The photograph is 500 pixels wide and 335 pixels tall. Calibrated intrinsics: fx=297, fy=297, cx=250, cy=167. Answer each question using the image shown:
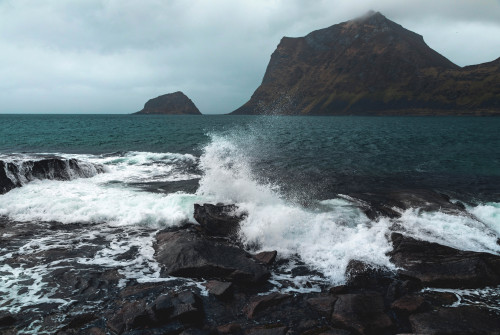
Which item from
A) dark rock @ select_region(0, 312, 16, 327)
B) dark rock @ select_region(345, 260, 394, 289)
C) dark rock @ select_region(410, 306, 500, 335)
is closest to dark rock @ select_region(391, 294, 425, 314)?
dark rock @ select_region(410, 306, 500, 335)

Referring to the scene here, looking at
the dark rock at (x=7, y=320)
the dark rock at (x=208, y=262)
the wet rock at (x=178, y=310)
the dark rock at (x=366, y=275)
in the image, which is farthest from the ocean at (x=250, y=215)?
the wet rock at (x=178, y=310)

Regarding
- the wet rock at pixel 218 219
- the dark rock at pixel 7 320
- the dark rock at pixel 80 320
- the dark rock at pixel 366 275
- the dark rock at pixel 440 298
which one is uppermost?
the wet rock at pixel 218 219

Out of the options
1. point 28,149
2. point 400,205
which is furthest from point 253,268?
point 28,149

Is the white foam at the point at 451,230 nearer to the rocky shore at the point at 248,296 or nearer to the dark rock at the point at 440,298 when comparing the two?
the rocky shore at the point at 248,296

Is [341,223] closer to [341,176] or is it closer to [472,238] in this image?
[472,238]

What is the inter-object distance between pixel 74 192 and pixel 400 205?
22998 mm

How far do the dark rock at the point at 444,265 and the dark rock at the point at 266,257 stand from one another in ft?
16.6

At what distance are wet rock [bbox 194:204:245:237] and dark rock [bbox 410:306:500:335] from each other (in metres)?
9.24

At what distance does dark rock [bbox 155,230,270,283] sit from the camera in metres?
11.6

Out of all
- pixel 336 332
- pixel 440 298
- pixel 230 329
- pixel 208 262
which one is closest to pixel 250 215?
pixel 208 262

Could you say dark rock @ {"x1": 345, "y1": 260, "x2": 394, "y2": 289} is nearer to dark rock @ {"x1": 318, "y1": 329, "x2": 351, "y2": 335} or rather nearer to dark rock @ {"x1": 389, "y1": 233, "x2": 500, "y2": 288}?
dark rock @ {"x1": 389, "y1": 233, "x2": 500, "y2": 288}

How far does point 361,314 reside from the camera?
9.10 meters

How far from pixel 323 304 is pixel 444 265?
5541mm

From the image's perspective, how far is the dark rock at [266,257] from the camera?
509 inches
